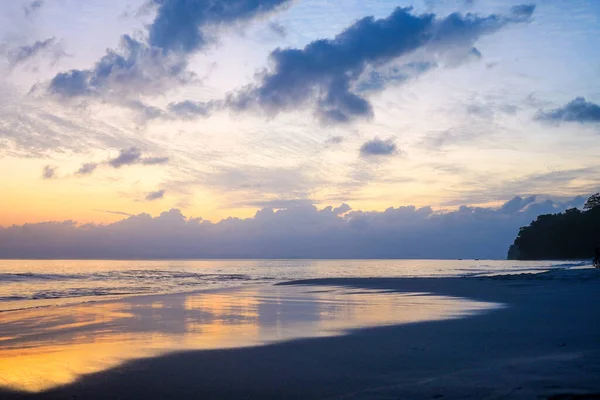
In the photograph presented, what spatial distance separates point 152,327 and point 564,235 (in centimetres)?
13800

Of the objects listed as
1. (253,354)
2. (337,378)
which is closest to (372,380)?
(337,378)

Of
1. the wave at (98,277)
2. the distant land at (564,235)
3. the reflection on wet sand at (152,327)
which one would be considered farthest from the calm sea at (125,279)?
the distant land at (564,235)

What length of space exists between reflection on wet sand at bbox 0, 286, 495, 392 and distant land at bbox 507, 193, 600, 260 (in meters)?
105

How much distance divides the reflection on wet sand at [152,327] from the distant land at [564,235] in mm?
104872

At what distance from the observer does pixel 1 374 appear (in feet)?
27.6

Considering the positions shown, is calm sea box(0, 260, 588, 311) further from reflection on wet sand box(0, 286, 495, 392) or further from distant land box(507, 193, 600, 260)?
distant land box(507, 193, 600, 260)

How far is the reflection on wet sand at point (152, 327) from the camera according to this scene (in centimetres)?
925

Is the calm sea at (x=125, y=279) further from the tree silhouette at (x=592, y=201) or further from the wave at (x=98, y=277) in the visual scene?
the tree silhouette at (x=592, y=201)

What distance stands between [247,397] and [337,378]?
5.21 feet

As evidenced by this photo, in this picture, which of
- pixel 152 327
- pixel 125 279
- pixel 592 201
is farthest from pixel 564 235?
pixel 152 327

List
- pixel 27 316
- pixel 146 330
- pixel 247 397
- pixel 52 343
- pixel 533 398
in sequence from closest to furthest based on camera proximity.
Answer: pixel 533 398
pixel 247 397
pixel 52 343
pixel 146 330
pixel 27 316

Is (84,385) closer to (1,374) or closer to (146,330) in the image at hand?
(1,374)

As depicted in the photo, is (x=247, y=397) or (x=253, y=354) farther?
(x=253, y=354)

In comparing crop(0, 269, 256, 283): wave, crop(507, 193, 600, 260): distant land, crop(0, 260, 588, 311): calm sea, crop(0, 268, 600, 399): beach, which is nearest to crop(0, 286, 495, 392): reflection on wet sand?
crop(0, 268, 600, 399): beach
